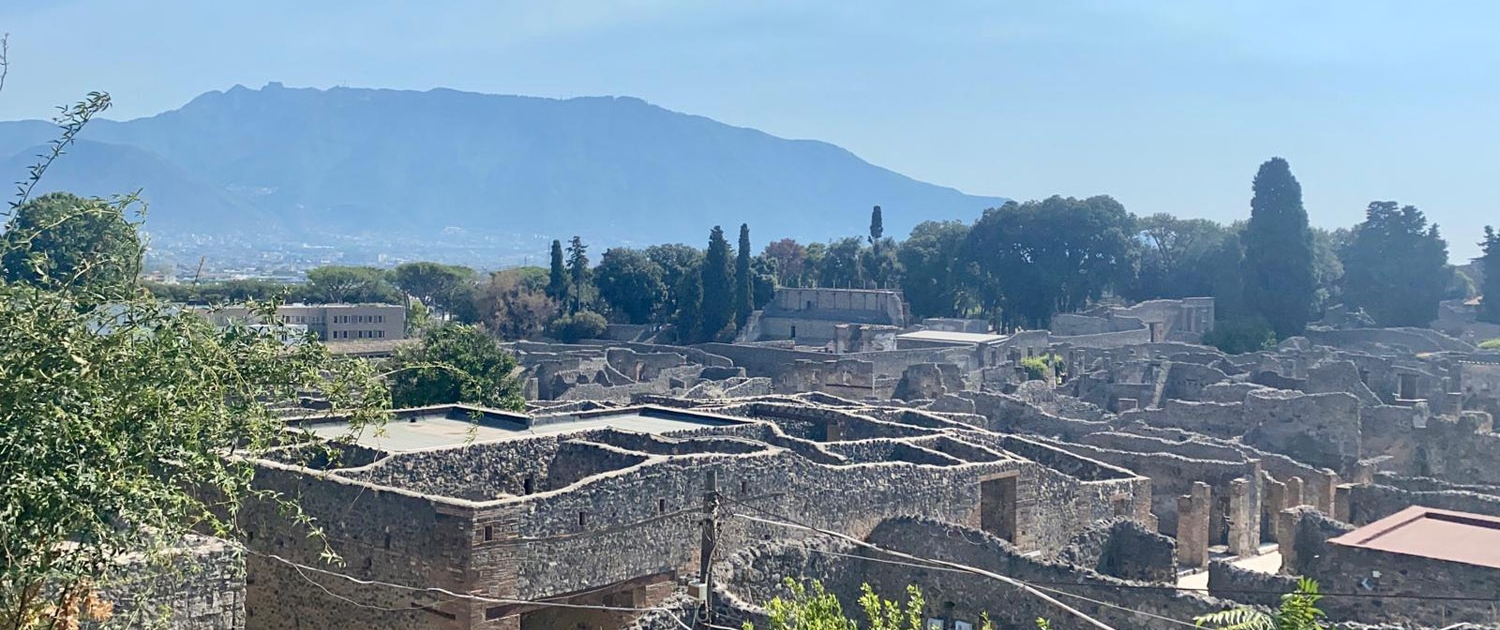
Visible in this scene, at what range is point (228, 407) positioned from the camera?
8.23 m

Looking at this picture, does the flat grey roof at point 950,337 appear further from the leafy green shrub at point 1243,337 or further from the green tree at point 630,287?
the green tree at point 630,287

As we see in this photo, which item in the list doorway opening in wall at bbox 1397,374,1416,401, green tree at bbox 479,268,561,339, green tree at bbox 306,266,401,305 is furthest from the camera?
green tree at bbox 306,266,401,305

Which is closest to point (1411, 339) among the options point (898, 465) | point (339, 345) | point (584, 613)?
point (339, 345)

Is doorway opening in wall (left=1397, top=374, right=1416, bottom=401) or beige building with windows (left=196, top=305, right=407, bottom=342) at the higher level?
beige building with windows (left=196, top=305, right=407, bottom=342)

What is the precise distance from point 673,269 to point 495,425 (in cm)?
6146

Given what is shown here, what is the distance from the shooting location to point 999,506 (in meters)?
20.5

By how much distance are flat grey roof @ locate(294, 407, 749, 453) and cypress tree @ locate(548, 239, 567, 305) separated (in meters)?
53.7

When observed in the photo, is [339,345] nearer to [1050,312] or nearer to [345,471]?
[1050,312]

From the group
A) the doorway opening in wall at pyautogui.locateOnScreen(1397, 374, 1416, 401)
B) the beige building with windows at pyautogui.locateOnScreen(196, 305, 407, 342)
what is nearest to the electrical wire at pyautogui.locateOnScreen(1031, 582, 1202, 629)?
the doorway opening in wall at pyautogui.locateOnScreen(1397, 374, 1416, 401)

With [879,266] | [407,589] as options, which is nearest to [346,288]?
[879,266]

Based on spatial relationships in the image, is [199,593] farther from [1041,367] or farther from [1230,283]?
[1230,283]

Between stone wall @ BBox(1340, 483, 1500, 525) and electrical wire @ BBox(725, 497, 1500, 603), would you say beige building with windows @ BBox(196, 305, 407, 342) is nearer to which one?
stone wall @ BBox(1340, 483, 1500, 525)

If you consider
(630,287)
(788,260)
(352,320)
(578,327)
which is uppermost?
(788,260)

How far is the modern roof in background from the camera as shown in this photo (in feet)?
51.8
